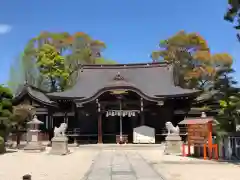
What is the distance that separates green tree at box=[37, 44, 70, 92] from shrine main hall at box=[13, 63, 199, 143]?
6101 mm

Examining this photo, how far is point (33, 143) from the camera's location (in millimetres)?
20781

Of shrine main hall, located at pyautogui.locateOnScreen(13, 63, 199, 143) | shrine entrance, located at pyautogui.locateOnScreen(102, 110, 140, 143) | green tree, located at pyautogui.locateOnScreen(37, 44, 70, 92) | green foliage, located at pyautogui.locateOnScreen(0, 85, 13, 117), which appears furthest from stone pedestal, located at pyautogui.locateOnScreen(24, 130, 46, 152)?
green tree, located at pyautogui.locateOnScreen(37, 44, 70, 92)

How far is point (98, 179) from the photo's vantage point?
8.78 m

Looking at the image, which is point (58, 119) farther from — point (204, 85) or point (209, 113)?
point (204, 85)

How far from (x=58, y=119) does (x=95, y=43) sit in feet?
50.8

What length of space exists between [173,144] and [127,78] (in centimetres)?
1502

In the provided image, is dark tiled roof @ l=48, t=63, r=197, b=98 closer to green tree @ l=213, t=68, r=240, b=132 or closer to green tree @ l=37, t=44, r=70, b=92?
green tree @ l=37, t=44, r=70, b=92

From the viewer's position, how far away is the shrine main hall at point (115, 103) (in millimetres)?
25750

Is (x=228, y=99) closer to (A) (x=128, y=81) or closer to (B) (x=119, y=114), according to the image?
(B) (x=119, y=114)

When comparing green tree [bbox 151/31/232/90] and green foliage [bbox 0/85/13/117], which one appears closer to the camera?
green foliage [bbox 0/85/13/117]

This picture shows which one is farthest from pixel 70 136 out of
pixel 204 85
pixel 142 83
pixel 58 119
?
pixel 204 85

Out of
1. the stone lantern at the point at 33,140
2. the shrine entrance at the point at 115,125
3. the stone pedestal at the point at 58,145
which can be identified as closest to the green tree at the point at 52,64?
the shrine entrance at the point at 115,125

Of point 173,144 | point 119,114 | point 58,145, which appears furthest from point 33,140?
point 173,144

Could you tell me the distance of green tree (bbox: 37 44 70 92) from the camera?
37938 millimetres
